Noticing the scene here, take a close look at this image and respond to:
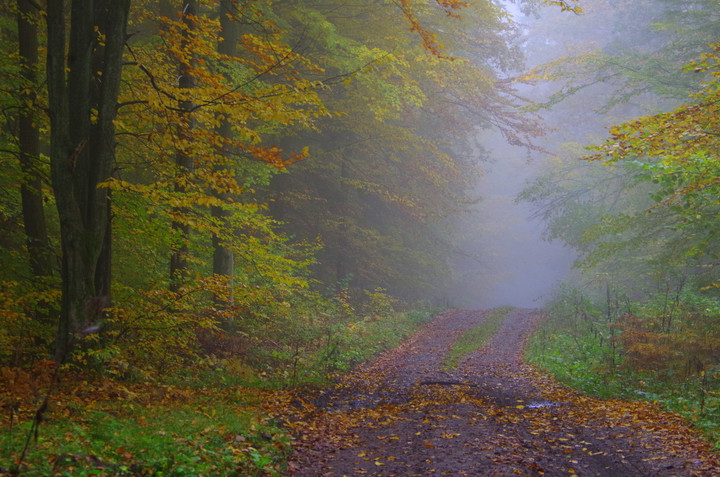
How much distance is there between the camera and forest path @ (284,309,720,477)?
5590 millimetres

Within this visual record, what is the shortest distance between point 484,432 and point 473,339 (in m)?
10.6

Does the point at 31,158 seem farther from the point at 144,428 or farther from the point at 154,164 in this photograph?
the point at 144,428

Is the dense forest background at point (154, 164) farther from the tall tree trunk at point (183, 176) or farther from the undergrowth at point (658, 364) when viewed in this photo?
the undergrowth at point (658, 364)

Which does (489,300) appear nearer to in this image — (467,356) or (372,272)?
(372,272)

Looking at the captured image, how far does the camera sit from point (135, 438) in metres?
4.97

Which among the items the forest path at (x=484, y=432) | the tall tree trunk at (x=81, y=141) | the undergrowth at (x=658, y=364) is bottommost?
the forest path at (x=484, y=432)

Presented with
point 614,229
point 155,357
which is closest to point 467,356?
point 614,229

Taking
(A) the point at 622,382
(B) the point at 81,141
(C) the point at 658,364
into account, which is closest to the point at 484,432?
(A) the point at 622,382

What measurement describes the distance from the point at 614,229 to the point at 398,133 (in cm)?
830

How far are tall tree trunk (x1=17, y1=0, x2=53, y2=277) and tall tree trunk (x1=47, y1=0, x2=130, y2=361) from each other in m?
1.74

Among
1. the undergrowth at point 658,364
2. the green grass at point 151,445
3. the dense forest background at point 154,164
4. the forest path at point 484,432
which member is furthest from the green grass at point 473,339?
the green grass at point 151,445

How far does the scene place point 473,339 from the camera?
17.2 m

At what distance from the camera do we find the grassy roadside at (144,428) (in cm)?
425

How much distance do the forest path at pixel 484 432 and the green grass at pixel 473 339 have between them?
2524mm
